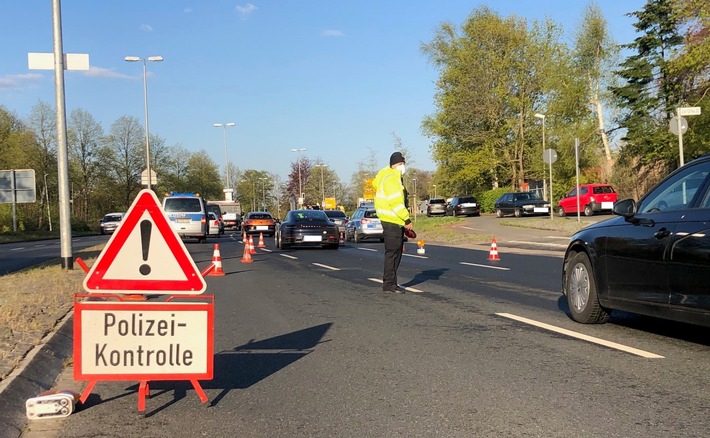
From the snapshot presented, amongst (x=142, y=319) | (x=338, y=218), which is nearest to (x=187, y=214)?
(x=338, y=218)

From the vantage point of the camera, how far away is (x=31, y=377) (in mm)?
4914

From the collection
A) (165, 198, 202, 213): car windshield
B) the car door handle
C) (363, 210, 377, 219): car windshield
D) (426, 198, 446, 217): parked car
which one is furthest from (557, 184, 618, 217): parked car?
the car door handle

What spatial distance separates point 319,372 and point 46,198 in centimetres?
6001

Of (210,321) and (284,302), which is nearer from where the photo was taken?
(210,321)

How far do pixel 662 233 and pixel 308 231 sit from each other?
16457 mm

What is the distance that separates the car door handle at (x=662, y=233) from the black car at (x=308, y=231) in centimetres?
1628

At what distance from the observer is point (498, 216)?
44.7m

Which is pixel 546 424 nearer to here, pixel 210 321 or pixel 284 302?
pixel 210 321

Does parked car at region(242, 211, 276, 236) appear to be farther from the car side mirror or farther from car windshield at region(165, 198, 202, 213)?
the car side mirror

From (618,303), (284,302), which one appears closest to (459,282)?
(284,302)

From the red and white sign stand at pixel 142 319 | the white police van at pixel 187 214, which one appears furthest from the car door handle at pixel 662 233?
the white police van at pixel 187 214

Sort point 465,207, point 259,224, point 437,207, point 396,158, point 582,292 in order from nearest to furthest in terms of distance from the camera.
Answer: point 582,292
point 396,158
point 259,224
point 465,207
point 437,207

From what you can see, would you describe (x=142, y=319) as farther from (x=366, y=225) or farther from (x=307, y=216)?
(x=366, y=225)

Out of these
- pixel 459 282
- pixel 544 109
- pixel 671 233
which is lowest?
pixel 459 282
